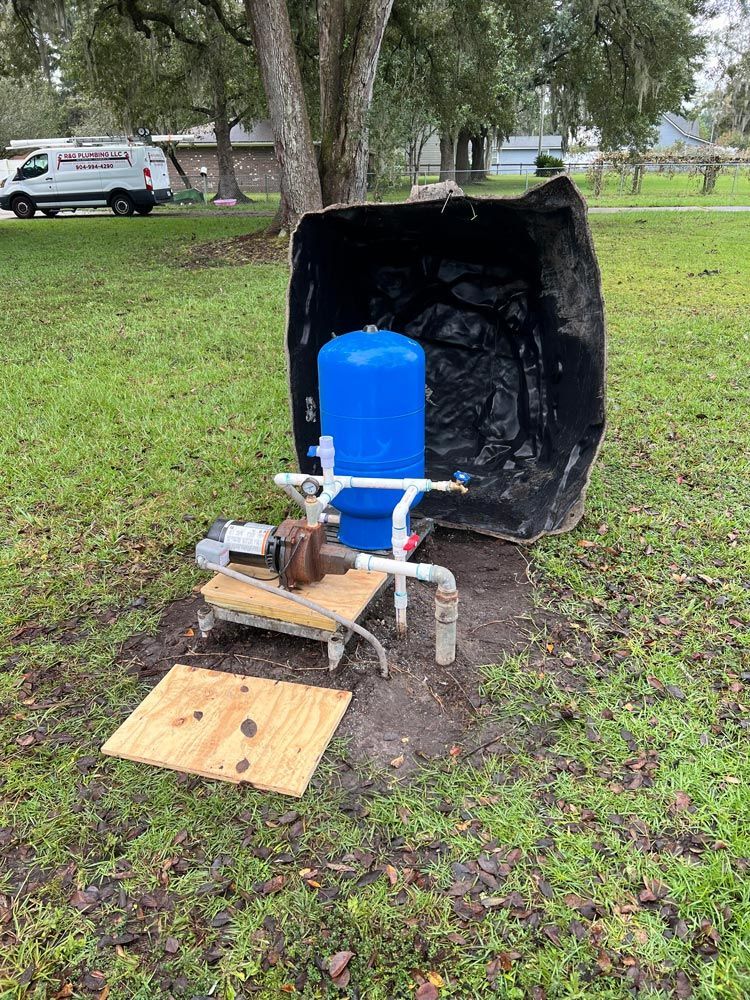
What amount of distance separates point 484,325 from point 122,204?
22.6 metres

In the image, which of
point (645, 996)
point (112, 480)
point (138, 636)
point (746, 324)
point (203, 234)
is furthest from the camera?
point (203, 234)

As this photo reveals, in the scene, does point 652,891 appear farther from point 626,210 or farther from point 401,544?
point 626,210

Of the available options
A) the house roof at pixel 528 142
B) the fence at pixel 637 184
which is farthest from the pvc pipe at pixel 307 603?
the house roof at pixel 528 142

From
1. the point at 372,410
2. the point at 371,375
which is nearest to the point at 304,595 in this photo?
the point at 372,410

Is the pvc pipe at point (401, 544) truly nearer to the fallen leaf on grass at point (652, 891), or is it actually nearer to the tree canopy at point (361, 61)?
the fallen leaf on grass at point (652, 891)

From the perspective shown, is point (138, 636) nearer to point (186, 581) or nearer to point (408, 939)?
point (186, 581)

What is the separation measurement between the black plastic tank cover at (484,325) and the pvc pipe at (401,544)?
3.21 feet

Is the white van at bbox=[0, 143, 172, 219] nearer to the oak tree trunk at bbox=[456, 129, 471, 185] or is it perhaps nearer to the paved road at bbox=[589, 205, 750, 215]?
the paved road at bbox=[589, 205, 750, 215]

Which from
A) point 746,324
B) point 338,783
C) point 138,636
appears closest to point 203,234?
point 746,324

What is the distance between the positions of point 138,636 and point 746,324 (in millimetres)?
7279

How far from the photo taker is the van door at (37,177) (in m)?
23.0

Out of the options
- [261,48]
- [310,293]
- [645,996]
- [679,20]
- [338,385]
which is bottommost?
[645,996]

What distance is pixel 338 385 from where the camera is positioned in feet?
10.6

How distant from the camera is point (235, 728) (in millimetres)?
2611
